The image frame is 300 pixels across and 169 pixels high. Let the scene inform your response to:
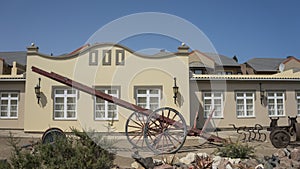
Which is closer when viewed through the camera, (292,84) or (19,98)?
(19,98)

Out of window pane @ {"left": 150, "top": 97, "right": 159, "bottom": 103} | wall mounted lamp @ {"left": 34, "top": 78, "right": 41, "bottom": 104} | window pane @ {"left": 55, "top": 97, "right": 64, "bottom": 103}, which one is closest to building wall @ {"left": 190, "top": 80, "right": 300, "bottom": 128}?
window pane @ {"left": 150, "top": 97, "right": 159, "bottom": 103}

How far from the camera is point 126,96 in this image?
1386 centimetres

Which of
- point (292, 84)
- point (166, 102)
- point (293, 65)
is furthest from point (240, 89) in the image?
point (293, 65)

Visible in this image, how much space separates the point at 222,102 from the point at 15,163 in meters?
12.1

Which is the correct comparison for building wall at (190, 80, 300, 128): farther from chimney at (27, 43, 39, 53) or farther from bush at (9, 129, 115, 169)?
bush at (9, 129, 115, 169)

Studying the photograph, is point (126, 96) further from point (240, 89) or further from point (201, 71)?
point (201, 71)

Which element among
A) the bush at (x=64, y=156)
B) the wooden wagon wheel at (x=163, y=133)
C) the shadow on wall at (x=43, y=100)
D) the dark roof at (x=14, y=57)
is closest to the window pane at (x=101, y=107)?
the shadow on wall at (x=43, y=100)

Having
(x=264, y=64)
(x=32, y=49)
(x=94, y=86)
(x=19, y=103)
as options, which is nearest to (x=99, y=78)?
(x=94, y=86)

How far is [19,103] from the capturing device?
47.7 feet

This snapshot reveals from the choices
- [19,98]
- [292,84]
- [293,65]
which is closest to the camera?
[19,98]

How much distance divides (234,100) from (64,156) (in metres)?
12.0

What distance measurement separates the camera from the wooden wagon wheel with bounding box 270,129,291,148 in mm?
9844

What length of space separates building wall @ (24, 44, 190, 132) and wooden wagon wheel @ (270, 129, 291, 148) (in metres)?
4.66

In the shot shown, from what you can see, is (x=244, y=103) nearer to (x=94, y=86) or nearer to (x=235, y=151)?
(x=94, y=86)
